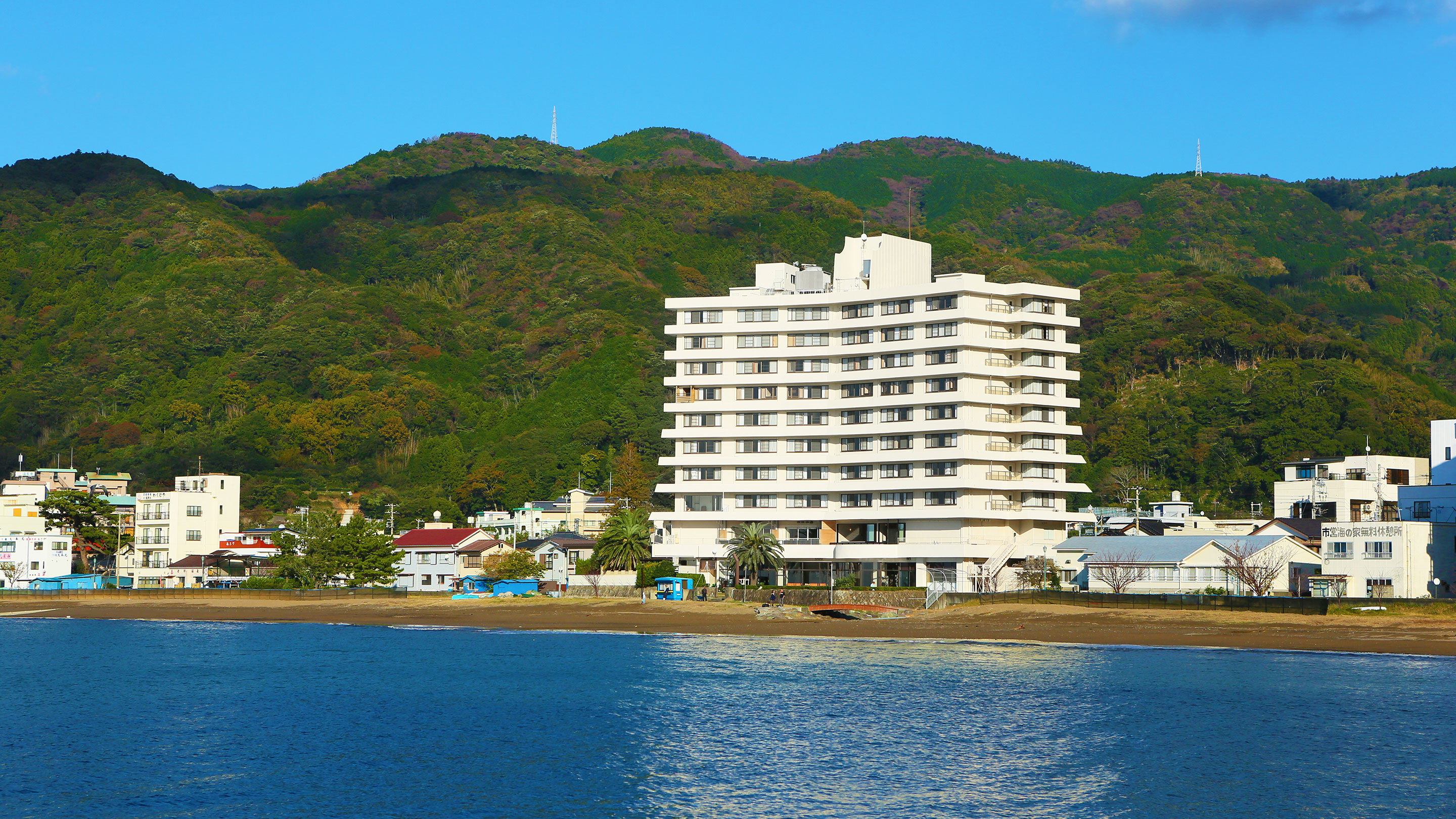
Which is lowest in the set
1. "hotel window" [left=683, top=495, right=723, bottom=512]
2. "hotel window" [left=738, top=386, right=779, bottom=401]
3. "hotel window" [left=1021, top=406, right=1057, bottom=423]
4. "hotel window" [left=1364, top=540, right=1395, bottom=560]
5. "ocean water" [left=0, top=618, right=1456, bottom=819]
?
"ocean water" [left=0, top=618, right=1456, bottom=819]

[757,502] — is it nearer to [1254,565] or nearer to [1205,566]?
[1205,566]

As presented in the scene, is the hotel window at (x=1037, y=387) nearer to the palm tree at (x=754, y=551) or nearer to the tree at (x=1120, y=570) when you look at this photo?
the tree at (x=1120, y=570)

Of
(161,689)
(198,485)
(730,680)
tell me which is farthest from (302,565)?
(730,680)

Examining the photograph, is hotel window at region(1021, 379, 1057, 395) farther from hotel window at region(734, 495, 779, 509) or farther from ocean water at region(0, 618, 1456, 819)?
ocean water at region(0, 618, 1456, 819)

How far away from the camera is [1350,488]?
10950 cm

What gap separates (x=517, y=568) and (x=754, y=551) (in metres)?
24.7

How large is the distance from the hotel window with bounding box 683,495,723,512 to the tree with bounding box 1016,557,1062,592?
24444 millimetres

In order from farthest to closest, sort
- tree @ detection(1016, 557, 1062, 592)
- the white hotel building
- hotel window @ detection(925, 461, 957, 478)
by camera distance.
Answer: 1. hotel window @ detection(925, 461, 957, 478)
2. the white hotel building
3. tree @ detection(1016, 557, 1062, 592)

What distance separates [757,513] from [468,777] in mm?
68193

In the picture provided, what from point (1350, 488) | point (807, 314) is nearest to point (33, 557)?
point (807, 314)

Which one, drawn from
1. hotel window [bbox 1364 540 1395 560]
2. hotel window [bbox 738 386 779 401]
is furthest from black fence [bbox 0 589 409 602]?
hotel window [bbox 1364 540 1395 560]

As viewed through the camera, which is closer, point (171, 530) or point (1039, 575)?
point (1039, 575)

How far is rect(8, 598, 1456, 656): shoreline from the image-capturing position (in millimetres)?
67812

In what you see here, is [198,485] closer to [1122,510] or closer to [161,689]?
[161,689]
